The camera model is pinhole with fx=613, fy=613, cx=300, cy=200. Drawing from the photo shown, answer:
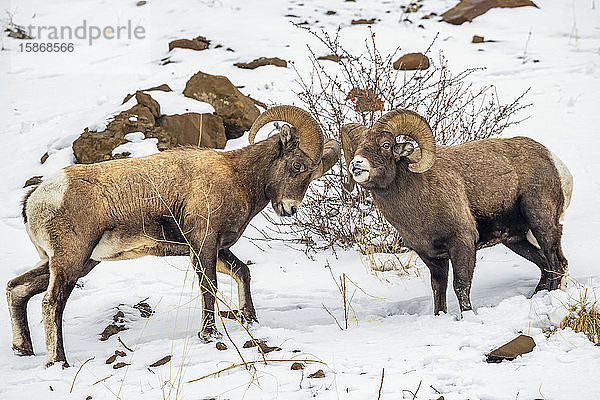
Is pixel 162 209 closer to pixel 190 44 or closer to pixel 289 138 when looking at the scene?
pixel 289 138

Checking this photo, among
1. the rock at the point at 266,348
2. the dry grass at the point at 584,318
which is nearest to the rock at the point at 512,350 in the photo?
the dry grass at the point at 584,318

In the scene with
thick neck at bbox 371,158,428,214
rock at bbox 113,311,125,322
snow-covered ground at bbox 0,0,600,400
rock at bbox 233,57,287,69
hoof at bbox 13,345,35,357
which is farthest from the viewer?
rock at bbox 233,57,287,69

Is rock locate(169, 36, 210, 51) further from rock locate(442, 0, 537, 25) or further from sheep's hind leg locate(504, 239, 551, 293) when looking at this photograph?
sheep's hind leg locate(504, 239, 551, 293)

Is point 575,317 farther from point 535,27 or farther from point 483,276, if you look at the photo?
point 535,27

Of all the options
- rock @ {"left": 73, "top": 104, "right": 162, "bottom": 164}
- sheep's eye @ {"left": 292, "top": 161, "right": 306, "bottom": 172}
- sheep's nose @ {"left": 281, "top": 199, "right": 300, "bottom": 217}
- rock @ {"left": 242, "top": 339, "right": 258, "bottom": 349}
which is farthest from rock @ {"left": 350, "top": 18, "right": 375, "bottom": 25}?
rock @ {"left": 242, "top": 339, "right": 258, "bottom": 349}

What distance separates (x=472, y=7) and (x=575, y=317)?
14701mm

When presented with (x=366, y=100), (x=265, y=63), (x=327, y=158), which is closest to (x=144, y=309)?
(x=327, y=158)

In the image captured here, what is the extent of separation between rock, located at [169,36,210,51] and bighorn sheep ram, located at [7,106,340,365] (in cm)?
1019

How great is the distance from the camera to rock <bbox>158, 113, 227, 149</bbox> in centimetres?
1015

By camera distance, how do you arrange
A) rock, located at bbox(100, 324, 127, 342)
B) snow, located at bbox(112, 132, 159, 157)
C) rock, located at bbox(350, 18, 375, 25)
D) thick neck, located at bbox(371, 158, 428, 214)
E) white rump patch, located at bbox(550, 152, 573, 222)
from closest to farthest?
thick neck, located at bbox(371, 158, 428, 214), rock, located at bbox(100, 324, 127, 342), white rump patch, located at bbox(550, 152, 573, 222), snow, located at bbox(112, 132, 159, 157), rock, located at bbox(350, 18, 375, 25)

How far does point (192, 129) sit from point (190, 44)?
615 cm

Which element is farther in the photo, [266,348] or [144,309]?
[144,309]

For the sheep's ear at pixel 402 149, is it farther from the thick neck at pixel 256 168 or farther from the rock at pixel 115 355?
the rock at pixel 115 355

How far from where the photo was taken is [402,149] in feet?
18.4
